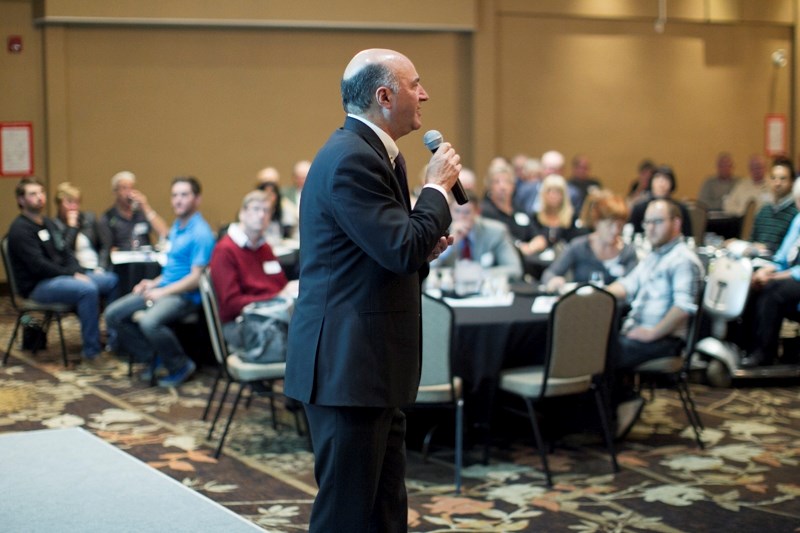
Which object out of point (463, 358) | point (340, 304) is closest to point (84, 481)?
point (463, 358)

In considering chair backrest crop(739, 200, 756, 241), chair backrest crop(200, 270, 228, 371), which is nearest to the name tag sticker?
chair backrest crop(200, 270, 228, 371)

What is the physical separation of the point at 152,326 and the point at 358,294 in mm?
4706

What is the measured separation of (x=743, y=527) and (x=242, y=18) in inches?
349

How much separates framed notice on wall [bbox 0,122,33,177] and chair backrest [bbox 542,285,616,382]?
798 centimetres

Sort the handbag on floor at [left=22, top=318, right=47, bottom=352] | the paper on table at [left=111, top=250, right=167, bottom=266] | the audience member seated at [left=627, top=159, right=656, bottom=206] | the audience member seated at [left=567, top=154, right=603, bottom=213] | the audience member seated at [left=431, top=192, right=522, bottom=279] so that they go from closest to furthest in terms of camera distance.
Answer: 1. the audience member seated at [left=431, top=192, right=522, bottom=279]
2. the paper on table at [left=111, top=250, right=167, bottom=266]
3. the handbag on floor at [left=22, top=318, right=47, bottom=352]
4. the audience member seated at [left=627, top=159, right=656, bottom=206]
5. the audience member seated at [left=567, top=154, right=603, bottom=213]

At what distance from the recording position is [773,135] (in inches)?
575

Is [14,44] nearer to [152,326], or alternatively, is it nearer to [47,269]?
[47,269]

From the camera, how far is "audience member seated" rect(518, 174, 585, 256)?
894 cm

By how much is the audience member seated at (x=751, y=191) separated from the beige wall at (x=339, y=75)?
3.92 feet

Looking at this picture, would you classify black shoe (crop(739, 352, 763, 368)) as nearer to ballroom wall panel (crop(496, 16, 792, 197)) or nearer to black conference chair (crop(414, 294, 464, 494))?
black conference chair (crop(414, 294, 464, 494))

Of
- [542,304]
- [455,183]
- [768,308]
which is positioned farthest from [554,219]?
[455,183]

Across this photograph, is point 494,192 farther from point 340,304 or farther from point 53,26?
point 340,304

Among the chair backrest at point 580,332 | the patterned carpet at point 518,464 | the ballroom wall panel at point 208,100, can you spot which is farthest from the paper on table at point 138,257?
the chair backrest at point 580,332

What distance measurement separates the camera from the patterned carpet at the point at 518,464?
4.45m
